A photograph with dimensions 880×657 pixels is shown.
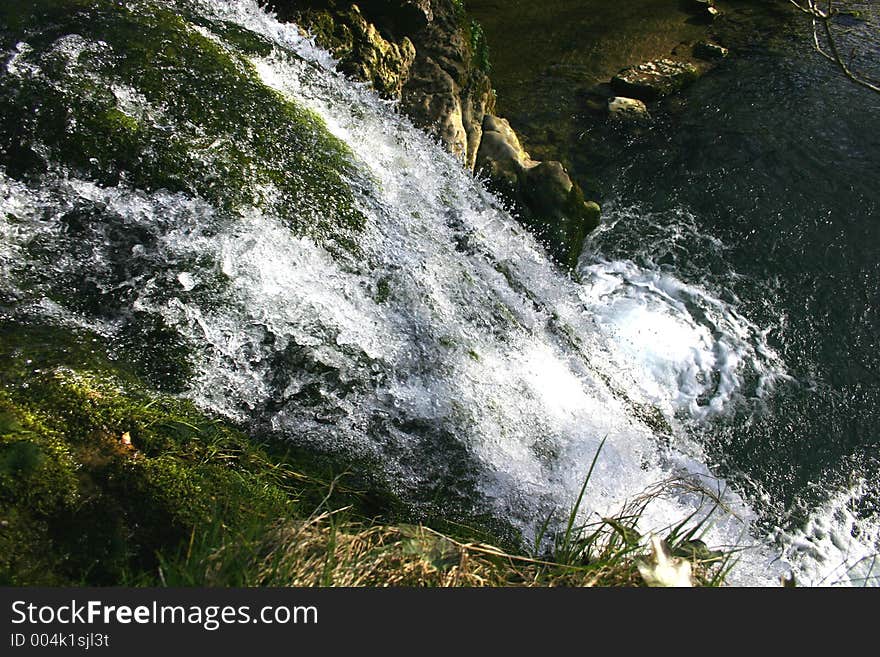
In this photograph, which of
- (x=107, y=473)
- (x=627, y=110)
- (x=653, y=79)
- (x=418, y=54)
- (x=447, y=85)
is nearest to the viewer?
(x=107, y=473)

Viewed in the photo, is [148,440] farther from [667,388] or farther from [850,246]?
[850,246]

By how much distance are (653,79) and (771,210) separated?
2.32m

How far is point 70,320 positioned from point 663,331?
3980 mm

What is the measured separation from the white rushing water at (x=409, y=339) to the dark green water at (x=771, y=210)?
1.14ft

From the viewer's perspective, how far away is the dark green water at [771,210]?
166 inches

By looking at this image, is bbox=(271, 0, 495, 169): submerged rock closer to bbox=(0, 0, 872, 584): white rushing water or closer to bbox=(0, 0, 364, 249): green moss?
bbox=(0, 0, 872, 584): white rushing water

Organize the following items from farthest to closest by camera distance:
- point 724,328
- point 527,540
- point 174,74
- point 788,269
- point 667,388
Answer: point 788,269 → point 724,328 → point 667,388 → point 174,74 → point 527,540

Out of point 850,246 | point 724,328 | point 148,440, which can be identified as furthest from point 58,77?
point 850,246

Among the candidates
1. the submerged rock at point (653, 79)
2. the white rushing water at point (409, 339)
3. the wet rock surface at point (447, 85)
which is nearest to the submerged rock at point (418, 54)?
the wet rock surface at point (447, 85)

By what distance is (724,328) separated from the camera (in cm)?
492

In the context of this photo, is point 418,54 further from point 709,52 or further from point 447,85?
point 709,52

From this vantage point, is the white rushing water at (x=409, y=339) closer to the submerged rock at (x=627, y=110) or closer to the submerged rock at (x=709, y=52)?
the submerged rock at (x=627, y=110)

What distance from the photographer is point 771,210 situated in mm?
5781

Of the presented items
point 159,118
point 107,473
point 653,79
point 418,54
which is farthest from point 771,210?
point 107,473
